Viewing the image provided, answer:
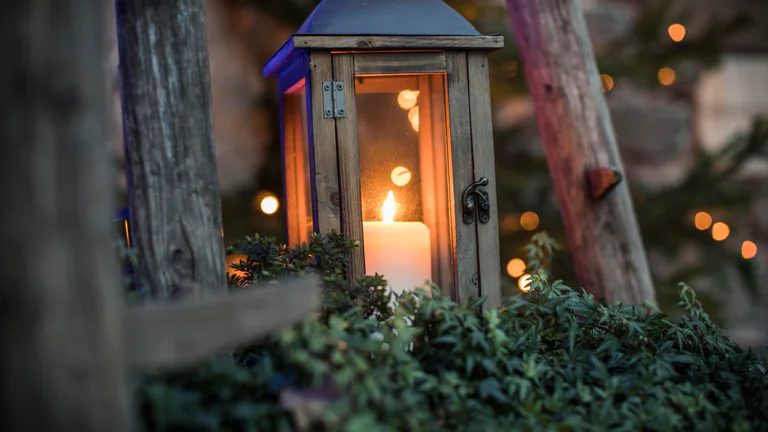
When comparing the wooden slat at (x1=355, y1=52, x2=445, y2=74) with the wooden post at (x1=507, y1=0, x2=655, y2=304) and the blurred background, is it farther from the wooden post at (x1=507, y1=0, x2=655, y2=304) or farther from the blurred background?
the blurred background

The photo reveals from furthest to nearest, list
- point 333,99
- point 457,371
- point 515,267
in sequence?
point 515,267 < point 333,99 < point 457,371

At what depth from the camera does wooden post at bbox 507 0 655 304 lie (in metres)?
2.37

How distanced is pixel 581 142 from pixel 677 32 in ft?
7.35

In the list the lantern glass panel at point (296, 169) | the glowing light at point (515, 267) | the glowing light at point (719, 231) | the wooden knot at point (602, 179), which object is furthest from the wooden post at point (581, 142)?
the glowing light at point (719, 231)

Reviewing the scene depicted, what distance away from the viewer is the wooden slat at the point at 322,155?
71.5 inches

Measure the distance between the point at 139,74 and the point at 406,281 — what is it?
955mm

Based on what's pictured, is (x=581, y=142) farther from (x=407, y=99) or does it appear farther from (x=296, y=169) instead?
(x=296, y=169)

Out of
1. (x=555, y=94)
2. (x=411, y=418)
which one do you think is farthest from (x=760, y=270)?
(x=411, y=418)

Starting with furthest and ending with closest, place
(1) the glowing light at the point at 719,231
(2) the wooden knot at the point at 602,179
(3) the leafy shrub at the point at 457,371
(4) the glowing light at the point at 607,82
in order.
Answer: (1) the glowing light at the point at 719,231 → (4) the glowing light at the point at 607,82 → (2) the wooden knot at the point at 602,179 → (3) the leafy shrub at the point at 457,371

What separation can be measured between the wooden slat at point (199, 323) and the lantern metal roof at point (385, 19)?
0.97 m

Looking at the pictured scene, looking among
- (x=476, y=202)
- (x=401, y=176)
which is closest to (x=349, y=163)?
(x=401, y=176)

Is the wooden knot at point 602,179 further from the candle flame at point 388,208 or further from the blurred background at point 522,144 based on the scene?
the blurred background at point 522,144

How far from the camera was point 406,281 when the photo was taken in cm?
192

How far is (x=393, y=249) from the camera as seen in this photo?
191 cm
